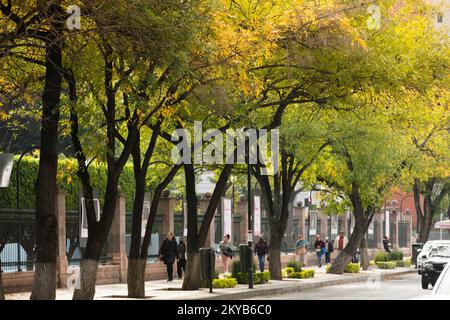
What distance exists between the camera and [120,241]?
40125mm

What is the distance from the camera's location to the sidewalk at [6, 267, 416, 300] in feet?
101

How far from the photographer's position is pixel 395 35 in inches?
1231

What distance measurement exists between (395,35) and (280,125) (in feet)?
27.6

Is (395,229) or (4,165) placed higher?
(4,165)

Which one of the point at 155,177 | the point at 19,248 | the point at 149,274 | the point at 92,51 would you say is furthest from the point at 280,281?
the point at 92,51

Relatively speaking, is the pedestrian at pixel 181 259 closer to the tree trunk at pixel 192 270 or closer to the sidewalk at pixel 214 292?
the sidewalk at pixel 214 292

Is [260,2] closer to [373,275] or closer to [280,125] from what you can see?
[280,125]

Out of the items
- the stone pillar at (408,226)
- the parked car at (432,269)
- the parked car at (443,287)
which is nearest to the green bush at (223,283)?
the parked car at (432,269)

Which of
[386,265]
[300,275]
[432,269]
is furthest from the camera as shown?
[386,265]

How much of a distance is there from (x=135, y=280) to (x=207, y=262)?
3386mm

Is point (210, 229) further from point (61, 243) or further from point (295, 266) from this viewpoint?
point (61, 243)

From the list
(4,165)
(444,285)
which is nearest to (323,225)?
(4,165)

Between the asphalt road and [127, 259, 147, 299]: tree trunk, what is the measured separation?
181 inches

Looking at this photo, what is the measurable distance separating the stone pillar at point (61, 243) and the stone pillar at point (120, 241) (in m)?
3.93
